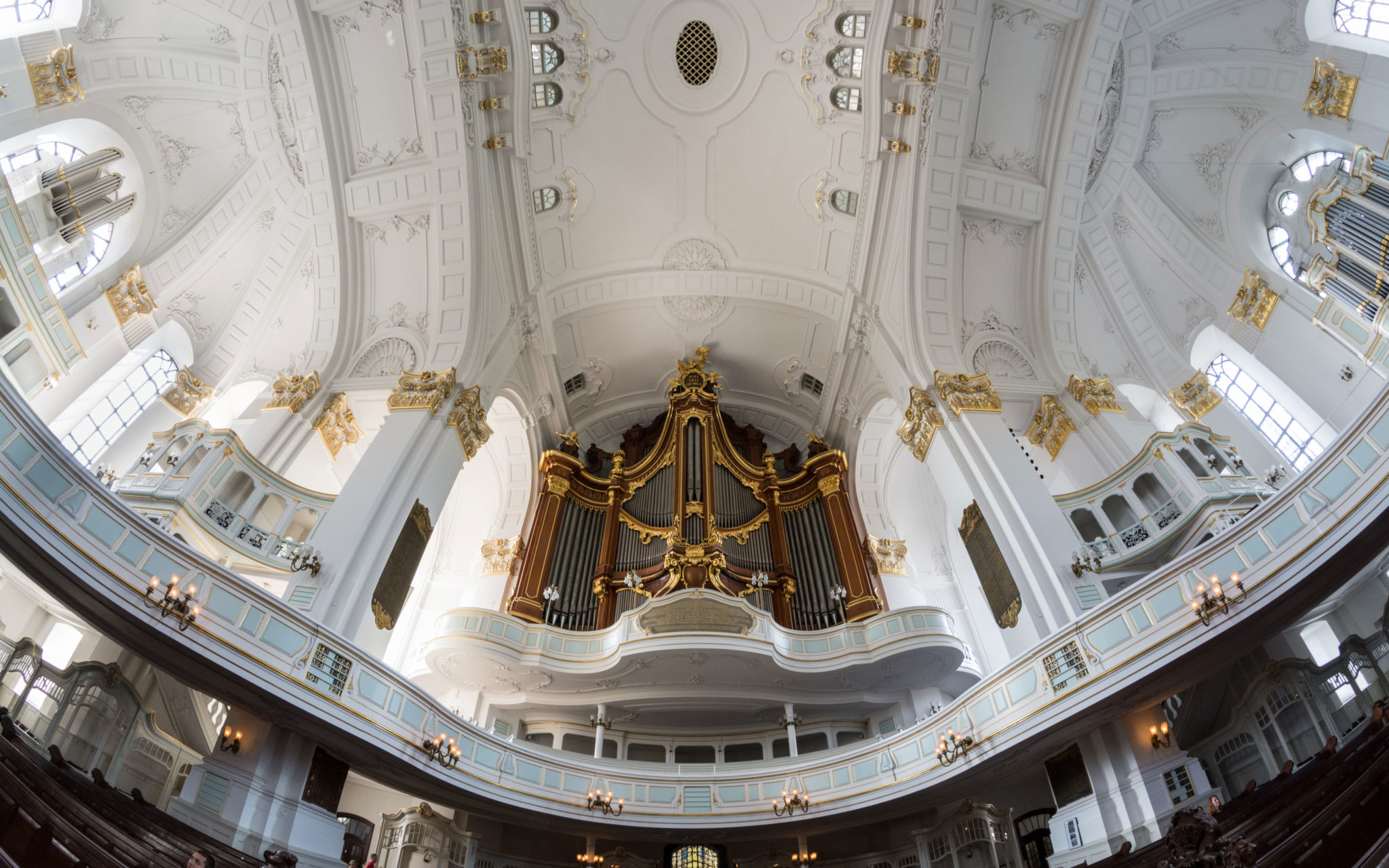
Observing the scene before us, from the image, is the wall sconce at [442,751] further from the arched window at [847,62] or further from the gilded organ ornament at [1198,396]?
the gilded organ ornament at [1198,396]

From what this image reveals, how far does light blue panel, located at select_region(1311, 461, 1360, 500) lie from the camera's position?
7938mm

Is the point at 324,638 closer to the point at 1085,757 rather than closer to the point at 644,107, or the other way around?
the point at 1085,757

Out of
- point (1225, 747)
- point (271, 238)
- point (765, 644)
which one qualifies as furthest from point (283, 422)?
point (1225, 747)

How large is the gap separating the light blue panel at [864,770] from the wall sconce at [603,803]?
165 inches

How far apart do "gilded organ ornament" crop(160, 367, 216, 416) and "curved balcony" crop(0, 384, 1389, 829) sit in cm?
896

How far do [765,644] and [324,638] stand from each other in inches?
326

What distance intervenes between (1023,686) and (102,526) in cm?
1196

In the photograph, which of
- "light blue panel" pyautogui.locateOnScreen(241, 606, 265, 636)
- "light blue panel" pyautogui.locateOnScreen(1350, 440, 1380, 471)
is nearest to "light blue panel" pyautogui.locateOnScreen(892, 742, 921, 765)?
"light blue panel" pyautogui.locateOnScreen(1350, 440, 1380, 471)

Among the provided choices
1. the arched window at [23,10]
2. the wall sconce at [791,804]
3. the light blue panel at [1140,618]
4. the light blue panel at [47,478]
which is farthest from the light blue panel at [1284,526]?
the arched window at [23,10]

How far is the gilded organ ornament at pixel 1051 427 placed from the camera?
15.2 meters

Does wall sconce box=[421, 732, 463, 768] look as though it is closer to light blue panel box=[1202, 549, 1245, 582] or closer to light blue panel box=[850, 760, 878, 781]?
light blue panel box=[850, 760, 878, 781]

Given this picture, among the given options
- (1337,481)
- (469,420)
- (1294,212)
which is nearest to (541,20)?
→ (469,420)

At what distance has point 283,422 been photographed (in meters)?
14.8

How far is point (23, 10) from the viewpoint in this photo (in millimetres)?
13047
